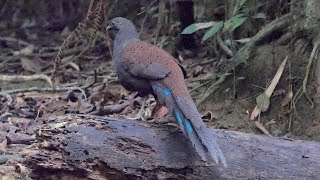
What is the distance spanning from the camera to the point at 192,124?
12.3 feet

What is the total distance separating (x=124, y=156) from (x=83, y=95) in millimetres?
3182

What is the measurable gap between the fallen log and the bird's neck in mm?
966

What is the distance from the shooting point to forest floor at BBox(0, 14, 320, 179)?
5.03 m

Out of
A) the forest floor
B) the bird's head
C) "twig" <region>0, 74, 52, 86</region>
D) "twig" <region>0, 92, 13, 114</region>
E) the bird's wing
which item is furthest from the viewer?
"twig" <region>0, 74, 52, 86</region>

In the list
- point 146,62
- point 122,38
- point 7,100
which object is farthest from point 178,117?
point 7,100

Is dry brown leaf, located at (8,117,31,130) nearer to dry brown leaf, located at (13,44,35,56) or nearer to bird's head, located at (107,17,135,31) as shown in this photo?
bird's head, located at (107,17,135,31)

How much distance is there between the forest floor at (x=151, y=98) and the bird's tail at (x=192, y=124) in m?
0.63

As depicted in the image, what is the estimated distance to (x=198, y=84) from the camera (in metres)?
6.06

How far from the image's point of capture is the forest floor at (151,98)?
5027 mm

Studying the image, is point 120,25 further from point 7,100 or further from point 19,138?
point 7,100

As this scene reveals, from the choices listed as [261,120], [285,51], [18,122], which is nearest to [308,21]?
[285,51]

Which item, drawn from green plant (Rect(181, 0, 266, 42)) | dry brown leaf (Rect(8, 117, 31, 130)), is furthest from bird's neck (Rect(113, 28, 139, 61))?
dry brown leaf (Rect(8, 117, 31, 130))

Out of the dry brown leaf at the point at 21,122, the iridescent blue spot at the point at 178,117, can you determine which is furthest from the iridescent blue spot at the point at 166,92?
the dry brown leaf at the point at 21,122

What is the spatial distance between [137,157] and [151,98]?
7.62 feet
